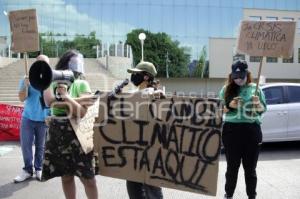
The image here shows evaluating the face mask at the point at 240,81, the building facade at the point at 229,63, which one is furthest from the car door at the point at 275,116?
the building facade at the point at 229,63

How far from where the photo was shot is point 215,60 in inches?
1777

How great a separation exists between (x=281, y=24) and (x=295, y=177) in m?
2.73

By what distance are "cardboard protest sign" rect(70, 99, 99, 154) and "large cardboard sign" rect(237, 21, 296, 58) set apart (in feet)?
6.83

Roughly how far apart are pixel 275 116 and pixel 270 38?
411 cm

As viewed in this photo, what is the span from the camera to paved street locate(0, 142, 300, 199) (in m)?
5.77

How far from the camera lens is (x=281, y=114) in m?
9.03

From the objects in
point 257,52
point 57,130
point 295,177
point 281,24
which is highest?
point 281,24

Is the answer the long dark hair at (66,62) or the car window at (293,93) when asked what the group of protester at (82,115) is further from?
the car window at (293,93)

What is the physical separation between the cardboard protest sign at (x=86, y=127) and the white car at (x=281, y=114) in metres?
5.52

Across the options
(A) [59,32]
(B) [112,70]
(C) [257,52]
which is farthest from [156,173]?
(A) [59,32]

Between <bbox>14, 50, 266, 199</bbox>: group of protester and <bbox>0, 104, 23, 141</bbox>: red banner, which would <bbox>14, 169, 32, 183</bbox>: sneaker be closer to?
<bbox>14, 50, 266, 199</bbox>: group of protester

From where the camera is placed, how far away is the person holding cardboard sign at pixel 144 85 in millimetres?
4098

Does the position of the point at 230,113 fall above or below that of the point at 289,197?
above

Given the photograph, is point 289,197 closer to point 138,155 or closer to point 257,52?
point 257,52
